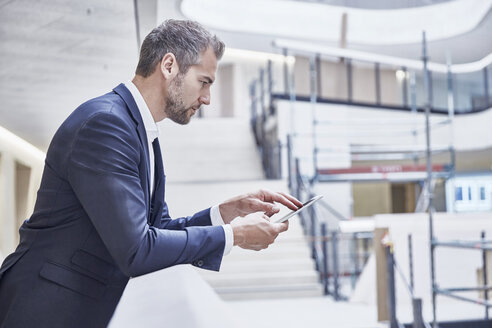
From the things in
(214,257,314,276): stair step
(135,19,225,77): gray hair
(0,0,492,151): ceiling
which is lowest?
(214,257,314,276): stair step

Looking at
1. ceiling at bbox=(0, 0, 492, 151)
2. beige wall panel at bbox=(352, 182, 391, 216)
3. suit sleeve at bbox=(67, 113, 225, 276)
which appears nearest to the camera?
suit sleeve at bbox=(67, 113, 225, 276)

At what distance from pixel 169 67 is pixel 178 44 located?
0.04m

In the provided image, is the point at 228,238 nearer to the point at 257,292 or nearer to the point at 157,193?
the point at 157,193

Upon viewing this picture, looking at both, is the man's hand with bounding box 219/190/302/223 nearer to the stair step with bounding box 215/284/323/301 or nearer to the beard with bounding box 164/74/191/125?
the beard with bounding box 164/74/191/125

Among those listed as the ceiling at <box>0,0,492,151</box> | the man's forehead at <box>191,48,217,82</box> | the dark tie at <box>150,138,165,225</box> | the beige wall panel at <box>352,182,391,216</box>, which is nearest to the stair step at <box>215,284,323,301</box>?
the ceiling at <box>0,0,492,151</box>

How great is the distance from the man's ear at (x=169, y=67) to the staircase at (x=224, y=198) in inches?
113

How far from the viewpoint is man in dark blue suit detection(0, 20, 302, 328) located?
2.54 feet

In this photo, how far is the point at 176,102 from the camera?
92cm

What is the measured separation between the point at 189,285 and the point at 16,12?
2.21ft

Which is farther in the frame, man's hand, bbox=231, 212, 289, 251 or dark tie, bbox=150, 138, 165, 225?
dark tie, bbox=150, 138, 165, 225

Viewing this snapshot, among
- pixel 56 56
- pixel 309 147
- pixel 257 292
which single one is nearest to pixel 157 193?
pixel 56 56

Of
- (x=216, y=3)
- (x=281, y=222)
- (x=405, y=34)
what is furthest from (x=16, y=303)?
(x=405, y=34)

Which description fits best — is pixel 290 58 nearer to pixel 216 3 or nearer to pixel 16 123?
pixel 216 3

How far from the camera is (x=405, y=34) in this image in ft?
26.5
